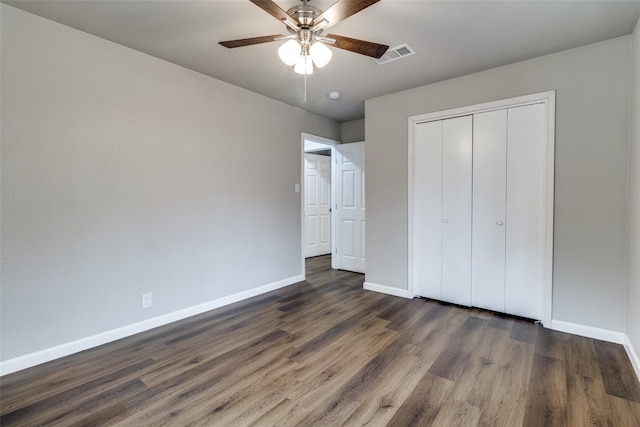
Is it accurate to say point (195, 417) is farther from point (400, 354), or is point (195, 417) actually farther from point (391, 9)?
point (391, 9)

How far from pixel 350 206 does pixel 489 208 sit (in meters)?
2.16

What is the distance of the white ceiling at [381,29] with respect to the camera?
1.99 meters

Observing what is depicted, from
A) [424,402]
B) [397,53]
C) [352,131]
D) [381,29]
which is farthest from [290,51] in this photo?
[352,131]

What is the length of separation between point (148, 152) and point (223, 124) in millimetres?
880

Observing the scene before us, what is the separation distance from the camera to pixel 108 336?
2.48m

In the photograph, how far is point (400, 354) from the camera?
230 cm

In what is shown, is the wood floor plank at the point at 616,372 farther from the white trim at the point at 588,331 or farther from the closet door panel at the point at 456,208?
the closet door panel at the point at 456,208

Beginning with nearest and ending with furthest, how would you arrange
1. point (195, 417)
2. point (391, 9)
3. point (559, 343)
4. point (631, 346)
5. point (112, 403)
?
point (195, 417), point (112, 403), point (391, 9), point (631, 346), point (559, 343)

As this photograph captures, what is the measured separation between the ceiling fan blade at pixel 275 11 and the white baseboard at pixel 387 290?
9.74 ft

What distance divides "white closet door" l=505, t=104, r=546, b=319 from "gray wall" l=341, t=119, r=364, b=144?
7.51 feet

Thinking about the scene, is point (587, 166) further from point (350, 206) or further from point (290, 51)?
point (350, 206)

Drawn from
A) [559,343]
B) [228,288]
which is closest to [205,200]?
[228,288]

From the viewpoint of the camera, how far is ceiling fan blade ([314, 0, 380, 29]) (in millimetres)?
1519

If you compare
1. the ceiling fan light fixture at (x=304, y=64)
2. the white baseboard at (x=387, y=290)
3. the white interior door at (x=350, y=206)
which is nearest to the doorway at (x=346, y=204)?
the white interior door at (x=350, y=206)
